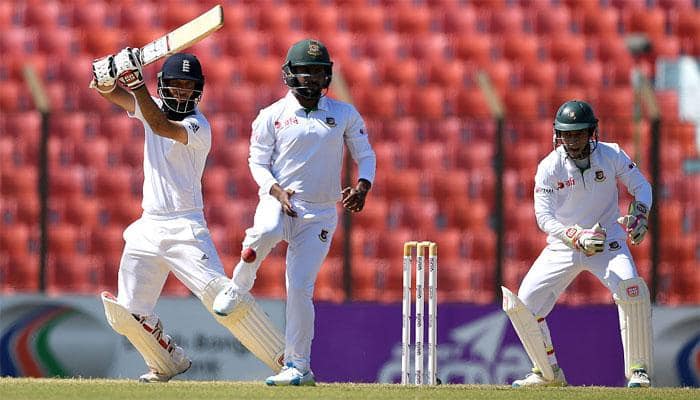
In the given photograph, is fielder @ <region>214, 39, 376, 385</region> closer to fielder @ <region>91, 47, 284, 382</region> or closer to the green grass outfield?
fielder @ <region>91, 47, 284, 382</region>

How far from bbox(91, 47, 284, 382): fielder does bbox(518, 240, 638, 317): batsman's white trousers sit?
1.49m

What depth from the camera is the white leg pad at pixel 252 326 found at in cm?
761

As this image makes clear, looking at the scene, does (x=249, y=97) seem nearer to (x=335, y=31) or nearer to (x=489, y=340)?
(x=335, y=31)

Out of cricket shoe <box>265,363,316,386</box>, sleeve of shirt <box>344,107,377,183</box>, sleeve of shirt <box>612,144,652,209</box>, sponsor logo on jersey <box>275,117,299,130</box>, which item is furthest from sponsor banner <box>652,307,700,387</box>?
sponsor logo on jersey <box>275,117,299,130</box>

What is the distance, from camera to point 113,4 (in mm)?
13836

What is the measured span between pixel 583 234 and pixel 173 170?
2.20 metres

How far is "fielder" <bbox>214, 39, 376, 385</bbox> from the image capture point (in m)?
7.54

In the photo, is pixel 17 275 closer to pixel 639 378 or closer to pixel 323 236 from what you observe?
pixel 323 236

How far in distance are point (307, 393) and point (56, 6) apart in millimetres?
7610

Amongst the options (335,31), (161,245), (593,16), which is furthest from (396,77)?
(161,245)

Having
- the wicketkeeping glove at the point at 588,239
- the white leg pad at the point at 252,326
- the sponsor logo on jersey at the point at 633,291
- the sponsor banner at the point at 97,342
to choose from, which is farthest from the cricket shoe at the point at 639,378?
the sponsor banner at the point at 97,342

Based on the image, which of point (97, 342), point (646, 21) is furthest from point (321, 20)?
point (97, 342)

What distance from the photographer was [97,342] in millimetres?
10250

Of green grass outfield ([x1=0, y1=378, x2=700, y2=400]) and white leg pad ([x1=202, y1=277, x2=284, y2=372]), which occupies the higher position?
white leg pad ([x1=202, y1=277, x2=284, y2=372])
